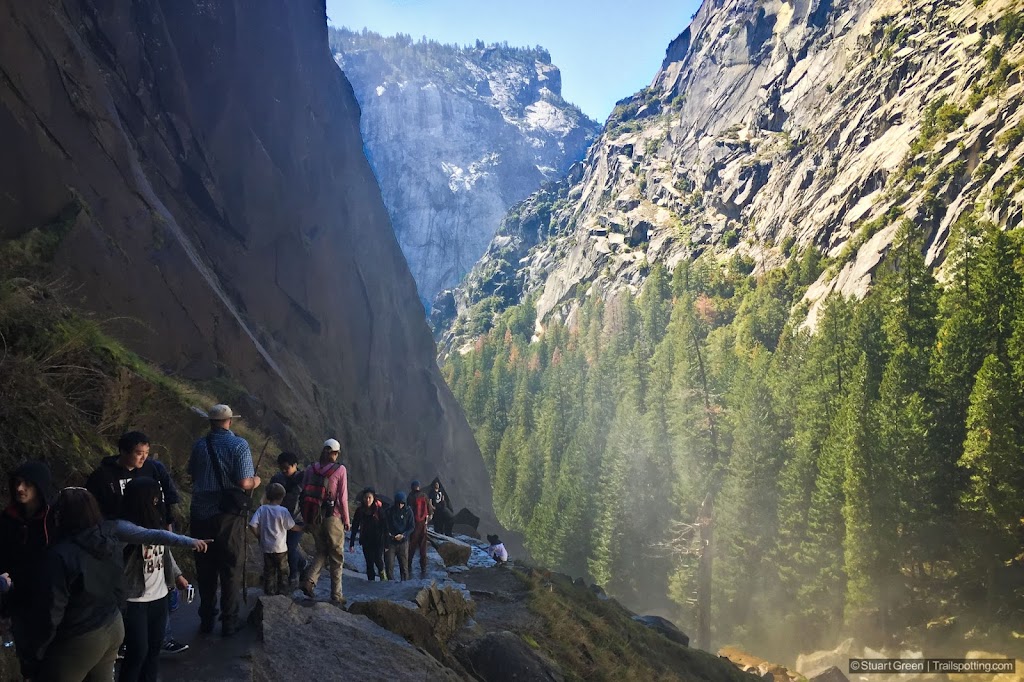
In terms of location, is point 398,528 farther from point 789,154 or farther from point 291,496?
point 789,154

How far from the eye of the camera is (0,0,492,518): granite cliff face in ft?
51.9

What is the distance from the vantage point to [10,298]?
9023 millimetres

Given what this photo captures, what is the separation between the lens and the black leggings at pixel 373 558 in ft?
41.2

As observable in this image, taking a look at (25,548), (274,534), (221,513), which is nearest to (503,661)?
(274,534)

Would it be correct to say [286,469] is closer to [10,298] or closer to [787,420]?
[10,298]

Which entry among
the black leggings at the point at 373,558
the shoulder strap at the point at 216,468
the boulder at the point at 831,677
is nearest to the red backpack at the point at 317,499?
the shoulder strap at the point at 216,468

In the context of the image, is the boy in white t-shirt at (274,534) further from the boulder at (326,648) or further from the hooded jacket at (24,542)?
the hooded jacket at (24,542)

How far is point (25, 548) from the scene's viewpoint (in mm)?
4227

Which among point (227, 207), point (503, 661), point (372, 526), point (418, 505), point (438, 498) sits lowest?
point (503, 661)

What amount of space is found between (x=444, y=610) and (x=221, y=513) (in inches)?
205

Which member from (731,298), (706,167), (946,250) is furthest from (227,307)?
(706,167)

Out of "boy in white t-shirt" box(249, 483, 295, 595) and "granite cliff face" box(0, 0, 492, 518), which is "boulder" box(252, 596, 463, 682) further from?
"granite cliff face" box(0, 0, 492, 518)

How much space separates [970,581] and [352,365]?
1284 inches

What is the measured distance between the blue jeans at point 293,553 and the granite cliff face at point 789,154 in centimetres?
5214
